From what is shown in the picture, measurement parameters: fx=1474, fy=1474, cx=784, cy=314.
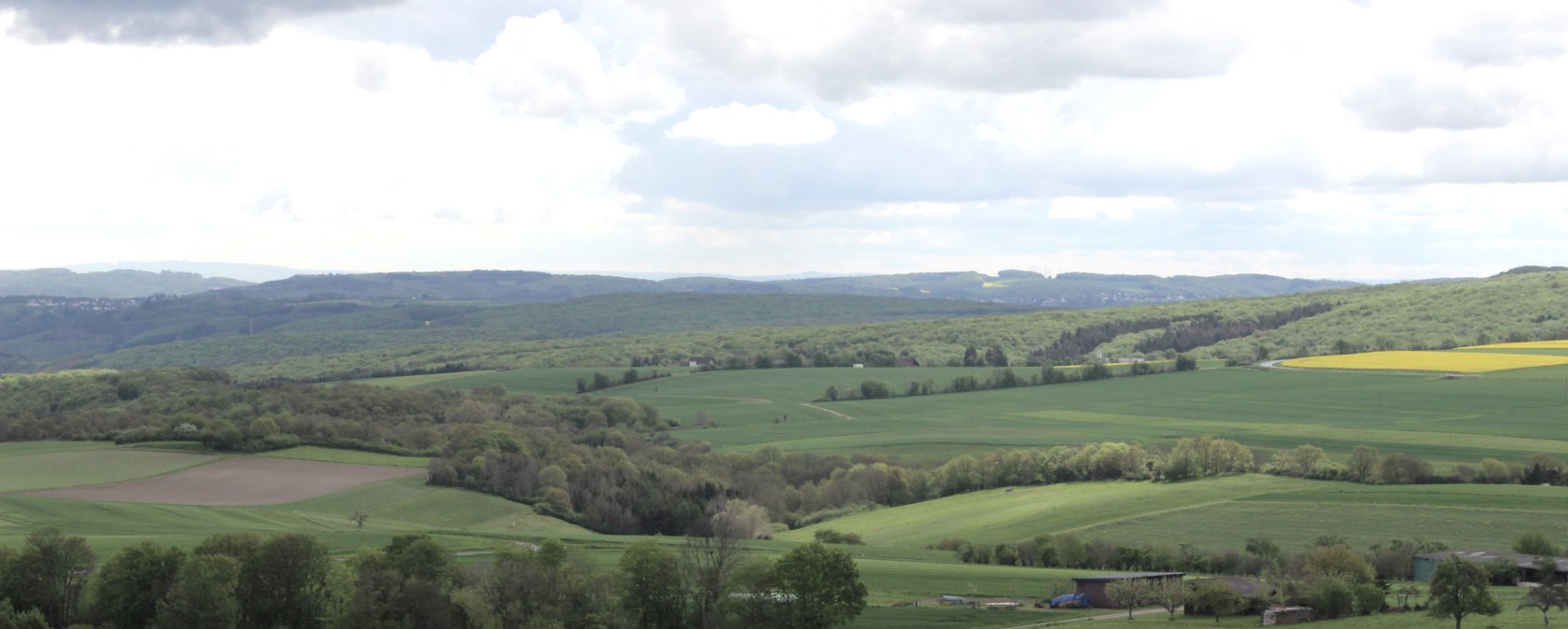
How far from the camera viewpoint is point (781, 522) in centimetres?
9894

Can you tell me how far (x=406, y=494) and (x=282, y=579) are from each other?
39.1 m

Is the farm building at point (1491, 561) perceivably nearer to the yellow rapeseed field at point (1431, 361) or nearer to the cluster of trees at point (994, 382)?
the yellow rapeseed field at point (1431, 361)

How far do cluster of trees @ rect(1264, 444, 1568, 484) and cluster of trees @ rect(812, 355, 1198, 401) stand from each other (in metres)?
68.1

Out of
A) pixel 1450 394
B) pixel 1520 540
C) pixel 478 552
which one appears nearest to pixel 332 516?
pixel 478 552

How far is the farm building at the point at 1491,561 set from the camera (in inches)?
2370

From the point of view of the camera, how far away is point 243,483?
317 ft

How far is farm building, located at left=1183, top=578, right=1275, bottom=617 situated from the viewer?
55.9 m

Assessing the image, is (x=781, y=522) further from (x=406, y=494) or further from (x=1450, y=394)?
(x=1450, y=394)

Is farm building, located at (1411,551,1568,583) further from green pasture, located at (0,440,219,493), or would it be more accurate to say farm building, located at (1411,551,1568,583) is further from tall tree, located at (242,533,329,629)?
green pasture, located at (0,440,219,493)

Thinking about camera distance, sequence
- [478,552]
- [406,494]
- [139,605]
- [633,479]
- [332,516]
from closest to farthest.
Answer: [139,605] < [478,552] < [332,516] < [406,494] < [633,479]

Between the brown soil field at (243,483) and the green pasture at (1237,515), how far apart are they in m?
31.0

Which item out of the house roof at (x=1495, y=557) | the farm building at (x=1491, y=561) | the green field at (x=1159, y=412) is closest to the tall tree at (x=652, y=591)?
the farm building at (x=1491, y=561)

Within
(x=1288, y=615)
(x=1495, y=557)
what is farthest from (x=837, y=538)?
(x=1495, y=557)

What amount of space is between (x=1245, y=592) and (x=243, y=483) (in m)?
66.3
